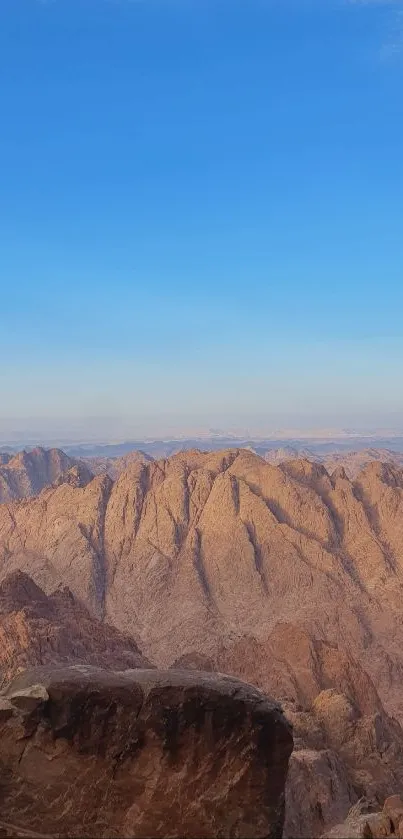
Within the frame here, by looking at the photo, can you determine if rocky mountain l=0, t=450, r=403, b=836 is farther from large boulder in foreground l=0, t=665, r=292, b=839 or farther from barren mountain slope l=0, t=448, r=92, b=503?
barren mountain slope l=0, t=448, r=92, b=503

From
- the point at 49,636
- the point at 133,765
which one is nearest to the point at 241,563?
the point at 49,636

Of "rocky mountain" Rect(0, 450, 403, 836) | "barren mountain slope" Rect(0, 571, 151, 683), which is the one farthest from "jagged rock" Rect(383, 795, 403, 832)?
"rocky mountain" Rect(0, 450, 403, 836)

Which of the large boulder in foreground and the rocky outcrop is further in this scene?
the rocky outcrop

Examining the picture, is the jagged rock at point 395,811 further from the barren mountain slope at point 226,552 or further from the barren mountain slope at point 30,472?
the barren mountain slope at point 30,472

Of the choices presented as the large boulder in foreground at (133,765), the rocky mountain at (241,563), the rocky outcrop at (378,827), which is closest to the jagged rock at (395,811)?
the rocky outcrop at (378,827)

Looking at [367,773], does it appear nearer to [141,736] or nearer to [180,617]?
[141,736]

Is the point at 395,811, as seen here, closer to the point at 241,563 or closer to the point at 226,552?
the point at 241,563

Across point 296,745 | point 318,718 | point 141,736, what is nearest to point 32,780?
point 141,736
